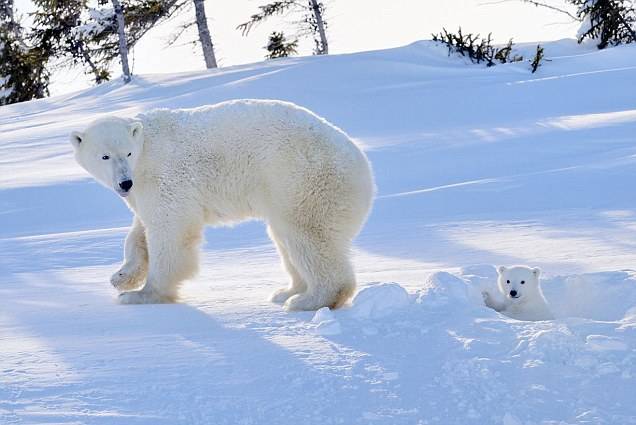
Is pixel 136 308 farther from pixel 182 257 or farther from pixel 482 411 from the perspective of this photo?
pixel 482 411

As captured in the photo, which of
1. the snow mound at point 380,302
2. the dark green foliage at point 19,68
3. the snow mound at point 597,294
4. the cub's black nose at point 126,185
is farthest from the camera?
the dark green foliage at point 19,68

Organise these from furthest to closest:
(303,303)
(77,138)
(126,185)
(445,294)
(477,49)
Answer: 1. (477,49)
2. (77,138)
3. (126,185)
4. (303,303)
5. (445,294)

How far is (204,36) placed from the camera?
66.9ft

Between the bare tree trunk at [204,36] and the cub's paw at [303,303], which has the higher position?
the bare tree trunk at [204,36]

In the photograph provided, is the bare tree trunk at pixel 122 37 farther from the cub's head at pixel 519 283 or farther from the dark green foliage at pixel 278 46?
the cub's head at pixel 519 283

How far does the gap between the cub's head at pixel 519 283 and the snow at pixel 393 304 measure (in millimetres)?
197

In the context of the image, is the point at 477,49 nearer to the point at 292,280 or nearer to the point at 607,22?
the point at 607,22

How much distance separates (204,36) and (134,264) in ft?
52.0

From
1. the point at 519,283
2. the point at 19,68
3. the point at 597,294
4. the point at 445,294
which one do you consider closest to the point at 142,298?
the point at 445,294

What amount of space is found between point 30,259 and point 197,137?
268 cm

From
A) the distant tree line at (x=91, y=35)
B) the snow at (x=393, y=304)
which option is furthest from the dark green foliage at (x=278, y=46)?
the snow at (x=393, y=304)

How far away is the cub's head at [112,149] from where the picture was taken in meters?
4.83

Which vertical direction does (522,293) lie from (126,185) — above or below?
below

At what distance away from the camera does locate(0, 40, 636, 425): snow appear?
9.65 feet
